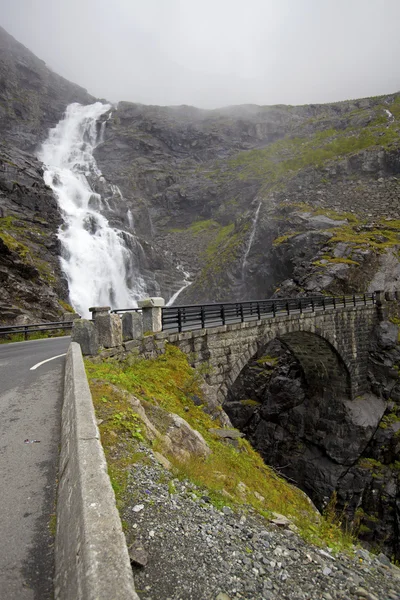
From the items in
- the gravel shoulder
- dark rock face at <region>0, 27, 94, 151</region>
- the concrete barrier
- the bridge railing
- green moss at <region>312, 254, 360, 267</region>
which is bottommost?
the gravel shoulder

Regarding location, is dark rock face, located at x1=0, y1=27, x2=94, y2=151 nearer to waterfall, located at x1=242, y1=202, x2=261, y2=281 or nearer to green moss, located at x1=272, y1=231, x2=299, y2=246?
waterfall, located at x1=242, y1=202, x2=261, y2=281

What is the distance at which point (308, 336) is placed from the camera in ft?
66.4

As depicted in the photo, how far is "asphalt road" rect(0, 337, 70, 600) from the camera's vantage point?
2.28m

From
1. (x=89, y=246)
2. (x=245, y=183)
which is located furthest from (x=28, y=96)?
(x=89, y=246)

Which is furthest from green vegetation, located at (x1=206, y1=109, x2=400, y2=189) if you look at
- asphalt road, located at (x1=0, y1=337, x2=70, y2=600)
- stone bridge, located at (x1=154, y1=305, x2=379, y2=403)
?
asphalt road, located at (x1=0, y1=337, x2=70, y2=600)

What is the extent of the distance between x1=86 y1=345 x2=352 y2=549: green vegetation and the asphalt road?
0.69 metres

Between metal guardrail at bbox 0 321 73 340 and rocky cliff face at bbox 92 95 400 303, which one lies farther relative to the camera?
rocky cliff face at bbox 92 95 400 303

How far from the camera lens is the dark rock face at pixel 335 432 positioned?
710 inches

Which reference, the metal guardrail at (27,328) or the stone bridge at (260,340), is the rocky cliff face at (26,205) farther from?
the stone bridge at (260,340)

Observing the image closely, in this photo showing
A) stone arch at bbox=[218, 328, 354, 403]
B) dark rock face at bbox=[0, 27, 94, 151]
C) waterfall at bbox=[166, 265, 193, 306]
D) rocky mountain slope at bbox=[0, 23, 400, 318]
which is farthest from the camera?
dark rock face at bbox=[0, 27, 94, 151]

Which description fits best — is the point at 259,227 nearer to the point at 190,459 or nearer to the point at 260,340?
the point at 260,340

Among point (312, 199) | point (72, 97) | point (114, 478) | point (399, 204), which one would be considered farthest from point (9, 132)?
point (114, 478)

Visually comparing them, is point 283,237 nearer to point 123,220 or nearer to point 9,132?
point 123,220

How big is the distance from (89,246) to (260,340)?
95.7ft
